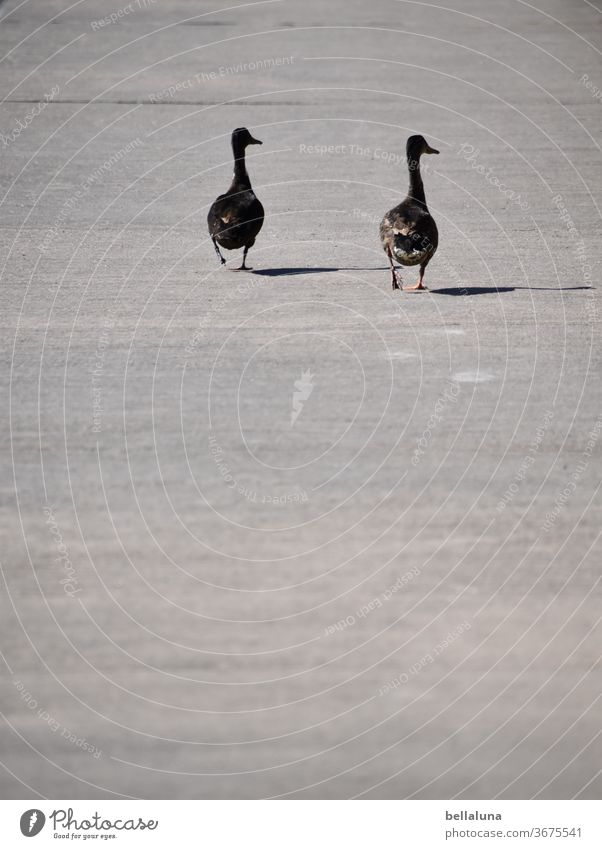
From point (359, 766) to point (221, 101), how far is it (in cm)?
1301

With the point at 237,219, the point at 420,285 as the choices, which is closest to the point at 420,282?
the point at 420,285

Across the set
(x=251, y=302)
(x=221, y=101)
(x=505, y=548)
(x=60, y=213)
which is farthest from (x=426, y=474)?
(x=221, y=101)

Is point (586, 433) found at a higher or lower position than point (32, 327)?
lower

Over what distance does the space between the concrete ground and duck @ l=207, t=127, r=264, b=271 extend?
0.23 m

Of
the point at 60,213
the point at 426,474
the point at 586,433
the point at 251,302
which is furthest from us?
the point at 60,213

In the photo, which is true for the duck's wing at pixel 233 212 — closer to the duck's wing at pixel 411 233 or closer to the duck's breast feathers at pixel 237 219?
the duck's breast feathers at pixel 237 219

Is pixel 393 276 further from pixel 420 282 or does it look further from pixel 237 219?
pixel 237 219

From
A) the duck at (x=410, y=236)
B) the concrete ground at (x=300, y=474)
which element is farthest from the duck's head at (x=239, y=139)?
the duck at (x=410, y=236)

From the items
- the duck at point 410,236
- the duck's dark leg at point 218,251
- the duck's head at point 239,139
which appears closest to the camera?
the duck at point 410,236

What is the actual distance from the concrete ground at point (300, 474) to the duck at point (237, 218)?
0.74 feet

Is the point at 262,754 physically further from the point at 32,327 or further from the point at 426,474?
the point at 32,327

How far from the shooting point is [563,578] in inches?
245

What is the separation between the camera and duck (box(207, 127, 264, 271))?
35.1 ft

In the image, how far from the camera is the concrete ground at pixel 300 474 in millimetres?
5180
